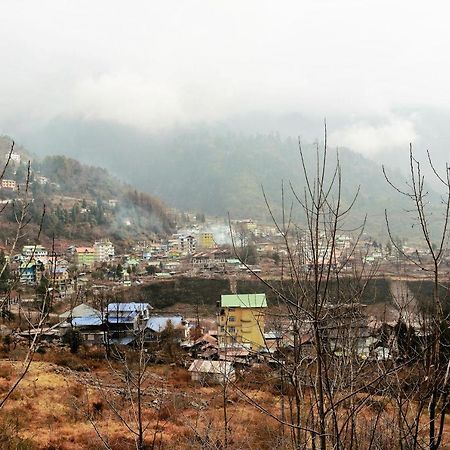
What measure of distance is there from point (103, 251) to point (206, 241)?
23.9 meters

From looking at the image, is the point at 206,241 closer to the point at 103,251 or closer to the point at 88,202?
the point at 103,251

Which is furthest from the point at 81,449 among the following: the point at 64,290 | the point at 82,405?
the point at 64,290

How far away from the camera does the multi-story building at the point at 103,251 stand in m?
58.5

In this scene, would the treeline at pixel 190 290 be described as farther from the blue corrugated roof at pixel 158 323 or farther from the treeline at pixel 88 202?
the treeline at pixel 88 202

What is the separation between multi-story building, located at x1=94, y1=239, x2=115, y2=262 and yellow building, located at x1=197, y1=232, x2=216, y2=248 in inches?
790

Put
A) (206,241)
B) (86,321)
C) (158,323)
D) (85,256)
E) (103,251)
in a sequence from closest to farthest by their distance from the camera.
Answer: (86,321)
(158,323)
(85,256)
(103,251)
(206,241)

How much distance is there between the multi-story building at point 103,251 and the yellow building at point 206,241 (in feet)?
65.9

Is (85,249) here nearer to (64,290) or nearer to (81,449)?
(64,290)

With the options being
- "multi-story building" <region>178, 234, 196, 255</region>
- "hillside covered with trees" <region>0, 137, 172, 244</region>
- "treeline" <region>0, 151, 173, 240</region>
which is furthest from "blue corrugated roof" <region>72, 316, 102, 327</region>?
"multi-story building" <region>178, 234, 196, 255</region>

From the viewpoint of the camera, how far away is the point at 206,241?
262 feet

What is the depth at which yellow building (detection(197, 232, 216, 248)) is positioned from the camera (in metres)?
78.7

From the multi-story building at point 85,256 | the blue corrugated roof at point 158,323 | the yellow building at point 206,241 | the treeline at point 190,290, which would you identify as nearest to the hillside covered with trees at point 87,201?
the multi-story building at point 85,256

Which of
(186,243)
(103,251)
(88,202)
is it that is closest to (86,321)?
(103,251)

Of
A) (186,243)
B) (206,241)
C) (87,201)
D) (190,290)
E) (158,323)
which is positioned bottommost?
(158,323)
